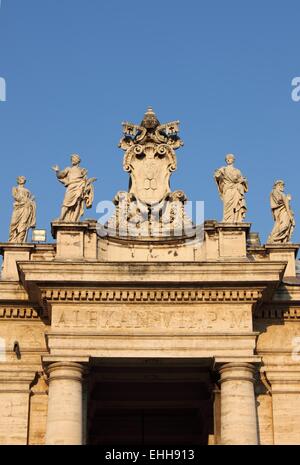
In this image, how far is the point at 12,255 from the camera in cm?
3164

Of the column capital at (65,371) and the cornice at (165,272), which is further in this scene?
the cornice at (165,272)

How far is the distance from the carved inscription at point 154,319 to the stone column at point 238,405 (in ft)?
3.68

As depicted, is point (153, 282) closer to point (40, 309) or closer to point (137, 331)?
point (137, 331)

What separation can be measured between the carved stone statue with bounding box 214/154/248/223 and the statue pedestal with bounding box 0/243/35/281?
219 inches

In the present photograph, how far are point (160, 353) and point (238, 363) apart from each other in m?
2.05

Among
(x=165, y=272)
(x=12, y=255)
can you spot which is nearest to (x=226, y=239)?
(x=165, y=272)

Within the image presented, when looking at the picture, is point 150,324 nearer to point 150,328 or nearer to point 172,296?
point 150,328

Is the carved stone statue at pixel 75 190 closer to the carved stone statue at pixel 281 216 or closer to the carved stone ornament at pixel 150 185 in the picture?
the carved stone ornament at pixel 150 185

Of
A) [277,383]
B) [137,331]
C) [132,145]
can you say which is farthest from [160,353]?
[132,145]

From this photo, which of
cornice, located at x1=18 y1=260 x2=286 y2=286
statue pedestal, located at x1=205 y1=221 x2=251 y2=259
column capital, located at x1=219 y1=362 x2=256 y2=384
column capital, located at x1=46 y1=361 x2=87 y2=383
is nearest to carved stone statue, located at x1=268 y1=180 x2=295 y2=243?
statue pedestal, located at x1=205 y1=221 x2=251 y2=259

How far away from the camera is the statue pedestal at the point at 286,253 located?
31.8 m

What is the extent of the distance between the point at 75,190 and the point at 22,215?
176cm

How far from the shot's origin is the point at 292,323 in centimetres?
3138

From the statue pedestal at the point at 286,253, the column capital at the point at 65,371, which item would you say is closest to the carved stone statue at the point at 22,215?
the column capital at the point at 65,371
